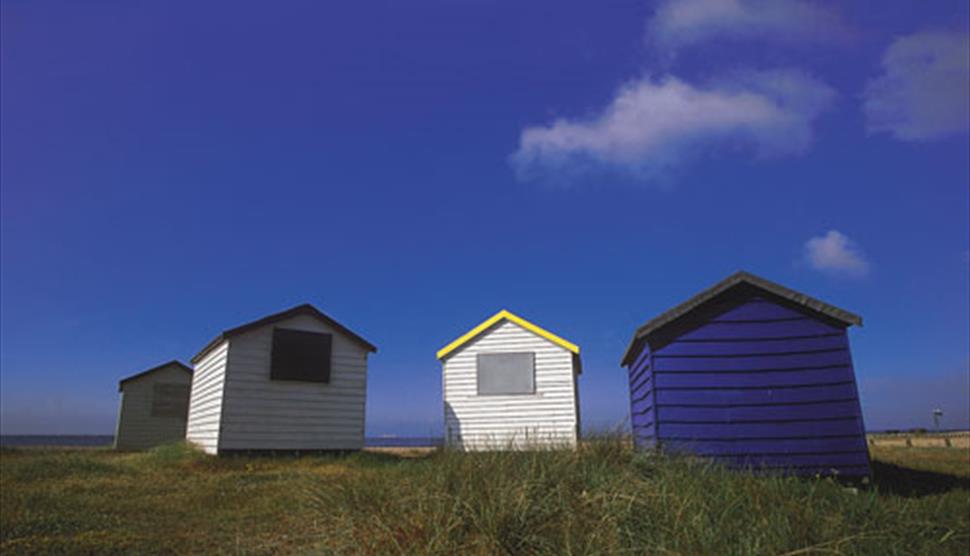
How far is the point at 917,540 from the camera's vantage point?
5.02m

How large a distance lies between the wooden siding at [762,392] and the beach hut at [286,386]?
912 cm

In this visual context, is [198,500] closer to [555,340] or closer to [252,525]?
[252,525]

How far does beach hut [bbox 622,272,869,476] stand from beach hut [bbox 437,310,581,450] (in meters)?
6.71

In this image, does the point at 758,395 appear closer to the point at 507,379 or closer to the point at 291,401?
the point at 507,379

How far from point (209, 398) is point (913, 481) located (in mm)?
16339

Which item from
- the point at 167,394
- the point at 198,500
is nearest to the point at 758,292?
the point at 198,500

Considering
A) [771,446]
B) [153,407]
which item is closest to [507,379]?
[771,446]

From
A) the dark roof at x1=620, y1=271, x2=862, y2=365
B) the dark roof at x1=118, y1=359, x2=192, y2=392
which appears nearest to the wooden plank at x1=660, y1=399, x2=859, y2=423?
the dark roof at x1=620, y1=271, x2=862, y2=365

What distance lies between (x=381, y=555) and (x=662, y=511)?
211 cm

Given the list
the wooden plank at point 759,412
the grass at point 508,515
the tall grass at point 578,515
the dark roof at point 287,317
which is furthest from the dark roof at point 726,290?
the dark roof at point 287,317

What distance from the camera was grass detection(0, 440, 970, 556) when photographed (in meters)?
3.83

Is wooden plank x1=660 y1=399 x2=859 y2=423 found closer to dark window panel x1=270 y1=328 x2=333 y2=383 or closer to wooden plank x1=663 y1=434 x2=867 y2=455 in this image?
wooden plank x1=663 y1=434 x2=867 y2=455

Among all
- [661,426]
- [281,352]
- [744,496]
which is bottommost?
[744,496]

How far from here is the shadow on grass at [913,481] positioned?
9.32 m
